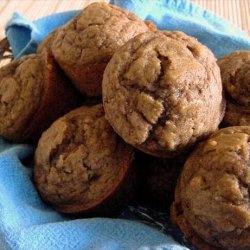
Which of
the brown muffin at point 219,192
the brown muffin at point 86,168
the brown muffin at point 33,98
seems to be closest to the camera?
the brown muffin at point 219,192

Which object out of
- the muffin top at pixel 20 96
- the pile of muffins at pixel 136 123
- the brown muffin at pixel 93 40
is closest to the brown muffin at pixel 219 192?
the pile of muffins at pixel 136 123

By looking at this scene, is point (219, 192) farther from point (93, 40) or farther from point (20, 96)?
point (20, 96)

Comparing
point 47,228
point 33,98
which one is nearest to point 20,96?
point 33,98

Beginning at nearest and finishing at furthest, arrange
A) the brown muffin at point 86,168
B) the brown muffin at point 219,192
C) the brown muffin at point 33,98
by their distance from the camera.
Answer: the brown muffin at point 219,192 → the brown muffin at point 86,168 → the brown muffin at point 33,98

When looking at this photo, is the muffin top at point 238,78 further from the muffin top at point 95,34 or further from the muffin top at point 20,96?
the muffin top at point 20,96

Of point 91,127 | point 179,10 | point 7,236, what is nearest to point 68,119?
point 91,127

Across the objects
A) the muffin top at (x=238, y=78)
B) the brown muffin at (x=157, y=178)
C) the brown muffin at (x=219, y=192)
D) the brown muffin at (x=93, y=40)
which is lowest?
the brown muffin at (x=157, y=178)

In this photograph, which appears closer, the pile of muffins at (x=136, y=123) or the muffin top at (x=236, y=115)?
the pile of muffins at (x=136, y=123)
